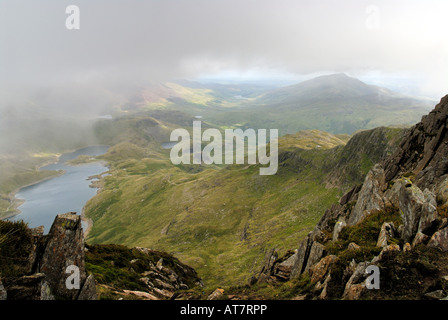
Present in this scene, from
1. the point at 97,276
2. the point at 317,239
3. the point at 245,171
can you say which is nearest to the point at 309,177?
the point at 245,171

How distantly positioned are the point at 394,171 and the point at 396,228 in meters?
24.0

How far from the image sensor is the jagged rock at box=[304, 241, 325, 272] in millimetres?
23186

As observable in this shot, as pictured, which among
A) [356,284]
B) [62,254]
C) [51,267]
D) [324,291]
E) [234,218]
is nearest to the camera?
[356,284]

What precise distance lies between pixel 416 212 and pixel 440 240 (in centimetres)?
334

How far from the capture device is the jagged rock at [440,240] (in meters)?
15.0

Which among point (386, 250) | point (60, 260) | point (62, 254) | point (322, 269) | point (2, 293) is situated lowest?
point (322, 269)

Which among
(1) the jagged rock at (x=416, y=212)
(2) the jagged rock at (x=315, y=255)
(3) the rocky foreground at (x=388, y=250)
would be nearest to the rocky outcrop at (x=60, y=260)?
(3) the rocky foreground at (x=388, y=250)

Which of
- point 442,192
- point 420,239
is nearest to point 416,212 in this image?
point 420,239

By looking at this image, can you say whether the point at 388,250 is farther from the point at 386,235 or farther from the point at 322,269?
the point at 322,269

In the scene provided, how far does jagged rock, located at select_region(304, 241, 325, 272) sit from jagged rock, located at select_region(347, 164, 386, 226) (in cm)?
711

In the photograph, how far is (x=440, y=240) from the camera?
15.2 metres

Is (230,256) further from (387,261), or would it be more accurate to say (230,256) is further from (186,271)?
(387,261)

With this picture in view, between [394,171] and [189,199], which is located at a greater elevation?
[394,171]

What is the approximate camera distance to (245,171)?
183 metres
